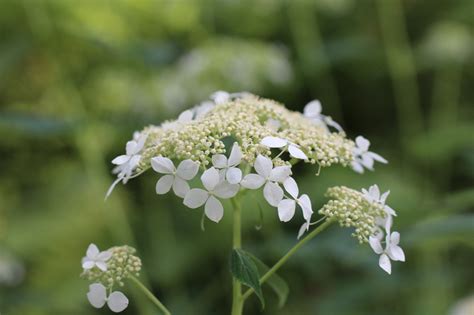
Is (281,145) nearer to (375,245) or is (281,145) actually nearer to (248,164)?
(248,164)

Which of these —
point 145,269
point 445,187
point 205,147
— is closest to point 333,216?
point 205,147

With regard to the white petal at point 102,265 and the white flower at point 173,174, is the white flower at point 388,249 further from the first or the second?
the white petal at point 102,265

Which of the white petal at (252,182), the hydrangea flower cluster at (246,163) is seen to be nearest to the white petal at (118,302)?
the hydrangea flower cluster at (246,163)

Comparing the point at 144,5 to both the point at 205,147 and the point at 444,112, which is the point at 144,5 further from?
the point at 205,147

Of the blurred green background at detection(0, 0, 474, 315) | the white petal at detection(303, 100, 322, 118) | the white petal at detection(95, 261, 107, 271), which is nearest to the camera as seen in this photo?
the white petal at detection(95, 261, 107, 271)

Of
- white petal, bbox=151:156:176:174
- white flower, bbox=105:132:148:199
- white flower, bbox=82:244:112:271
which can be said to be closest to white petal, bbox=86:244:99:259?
white flower, bbox=82:244:112:271

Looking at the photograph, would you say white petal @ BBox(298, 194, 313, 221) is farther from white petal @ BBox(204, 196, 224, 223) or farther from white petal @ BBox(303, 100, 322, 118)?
white petal @ BBox(303, 100, 322, 118)
